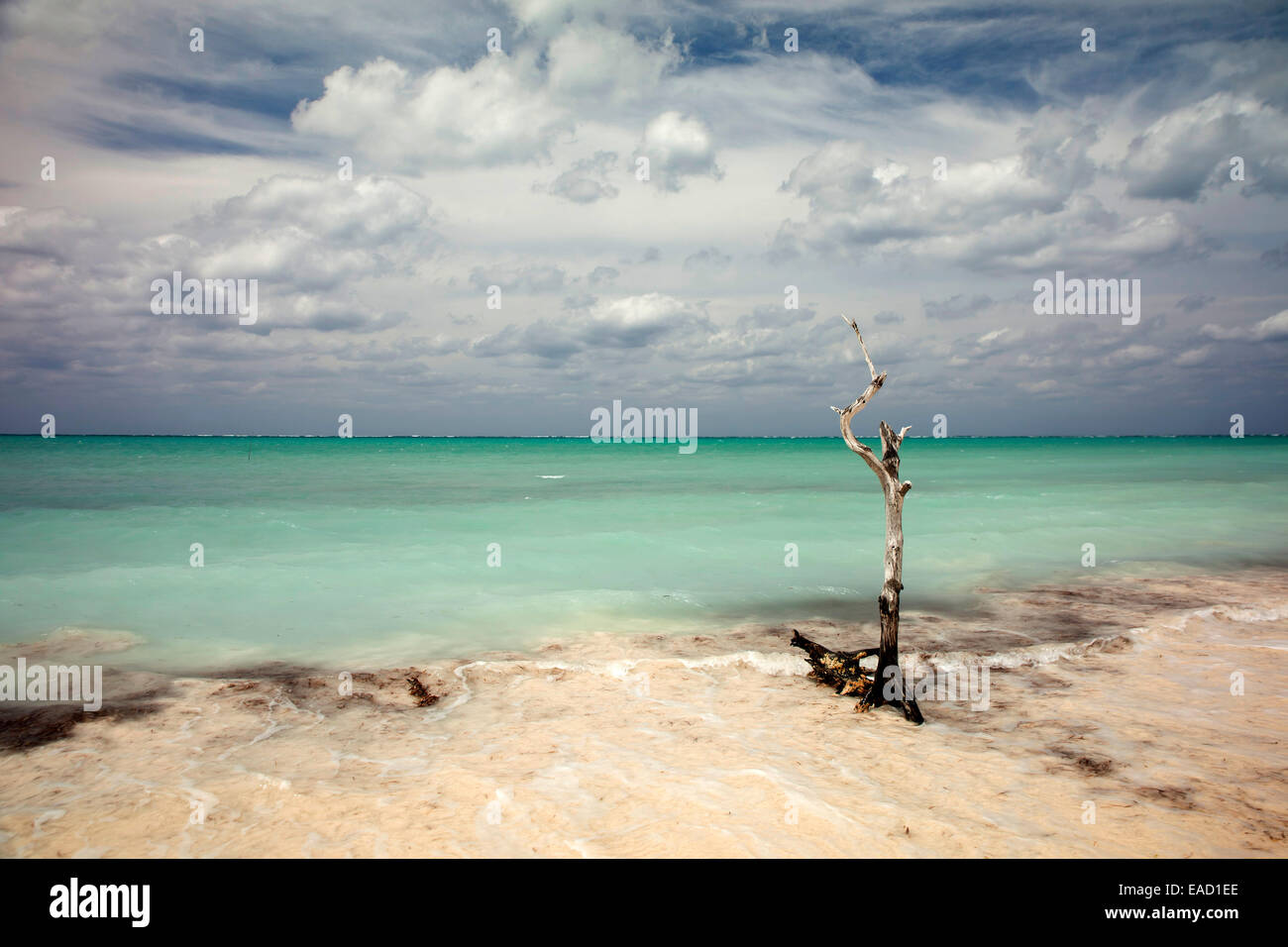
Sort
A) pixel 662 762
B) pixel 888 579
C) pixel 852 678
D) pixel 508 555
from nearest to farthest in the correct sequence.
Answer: pixel 662 762
pixel 888 579
pixel 852 678
pixel 508 555

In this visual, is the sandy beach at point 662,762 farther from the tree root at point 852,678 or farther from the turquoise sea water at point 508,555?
the turquoise sea water at point 508,555

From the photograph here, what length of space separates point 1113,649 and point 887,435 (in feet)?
20.4

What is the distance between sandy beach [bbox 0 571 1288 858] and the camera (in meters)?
5.83

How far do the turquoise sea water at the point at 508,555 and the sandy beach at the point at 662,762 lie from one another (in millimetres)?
2459

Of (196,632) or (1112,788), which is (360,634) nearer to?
(196,632)

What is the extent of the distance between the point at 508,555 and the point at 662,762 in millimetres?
13664

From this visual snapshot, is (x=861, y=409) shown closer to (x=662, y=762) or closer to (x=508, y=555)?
(x=662, y=762)

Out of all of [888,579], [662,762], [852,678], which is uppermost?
[888,579]

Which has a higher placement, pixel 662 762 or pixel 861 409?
A: pixel 861 409

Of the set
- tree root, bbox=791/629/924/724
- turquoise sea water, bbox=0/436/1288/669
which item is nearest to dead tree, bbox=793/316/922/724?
tree root, bbox=791/629/924/724

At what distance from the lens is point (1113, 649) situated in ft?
36.5

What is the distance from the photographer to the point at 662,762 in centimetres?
734

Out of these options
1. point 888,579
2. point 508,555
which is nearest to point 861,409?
point 888,579

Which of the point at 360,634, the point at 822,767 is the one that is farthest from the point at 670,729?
the point at 360,634
